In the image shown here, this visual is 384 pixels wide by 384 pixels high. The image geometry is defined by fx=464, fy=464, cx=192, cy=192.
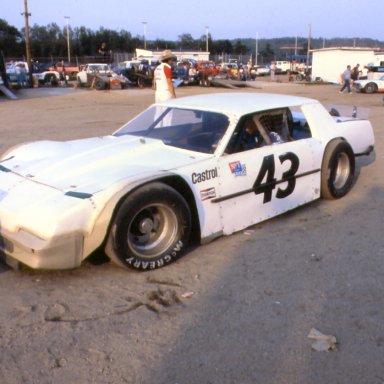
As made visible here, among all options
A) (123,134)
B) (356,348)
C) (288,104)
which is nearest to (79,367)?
(356,348)

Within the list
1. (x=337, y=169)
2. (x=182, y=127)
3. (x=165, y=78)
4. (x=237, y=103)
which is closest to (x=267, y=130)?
(x=237, y=103)

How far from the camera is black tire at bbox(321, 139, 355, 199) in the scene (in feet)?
17.5

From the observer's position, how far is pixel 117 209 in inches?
136

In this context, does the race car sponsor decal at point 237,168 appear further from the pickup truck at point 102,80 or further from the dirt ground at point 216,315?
the pickup truck at point 102,80

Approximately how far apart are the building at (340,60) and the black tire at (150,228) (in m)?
38.1

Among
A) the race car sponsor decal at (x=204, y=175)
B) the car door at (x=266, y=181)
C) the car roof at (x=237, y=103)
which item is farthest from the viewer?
the car roof at (x=237, y=103)

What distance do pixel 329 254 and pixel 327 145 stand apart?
1.68 m

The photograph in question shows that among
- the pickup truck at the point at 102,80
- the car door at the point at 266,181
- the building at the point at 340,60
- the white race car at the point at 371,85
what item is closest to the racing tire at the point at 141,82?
the pickup truck at the point at 102,80

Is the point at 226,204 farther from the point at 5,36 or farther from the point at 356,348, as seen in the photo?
the point at 5,36

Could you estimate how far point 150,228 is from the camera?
3.84 meters

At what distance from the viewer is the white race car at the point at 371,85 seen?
26.1m

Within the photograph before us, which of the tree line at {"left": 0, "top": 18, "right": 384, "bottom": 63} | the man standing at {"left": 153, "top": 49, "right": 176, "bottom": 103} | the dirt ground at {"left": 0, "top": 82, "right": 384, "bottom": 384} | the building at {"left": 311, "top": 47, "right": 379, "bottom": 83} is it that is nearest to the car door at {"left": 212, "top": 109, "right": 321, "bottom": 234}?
the dirt ground at {"left": 0, "top": 82, "right": 384, "bottom": 384}

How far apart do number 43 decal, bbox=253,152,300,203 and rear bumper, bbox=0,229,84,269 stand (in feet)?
6.13

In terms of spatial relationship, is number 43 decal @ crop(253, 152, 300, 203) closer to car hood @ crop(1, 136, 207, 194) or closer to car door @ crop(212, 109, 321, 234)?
car door @ crop(212, 109, 321, 234)
